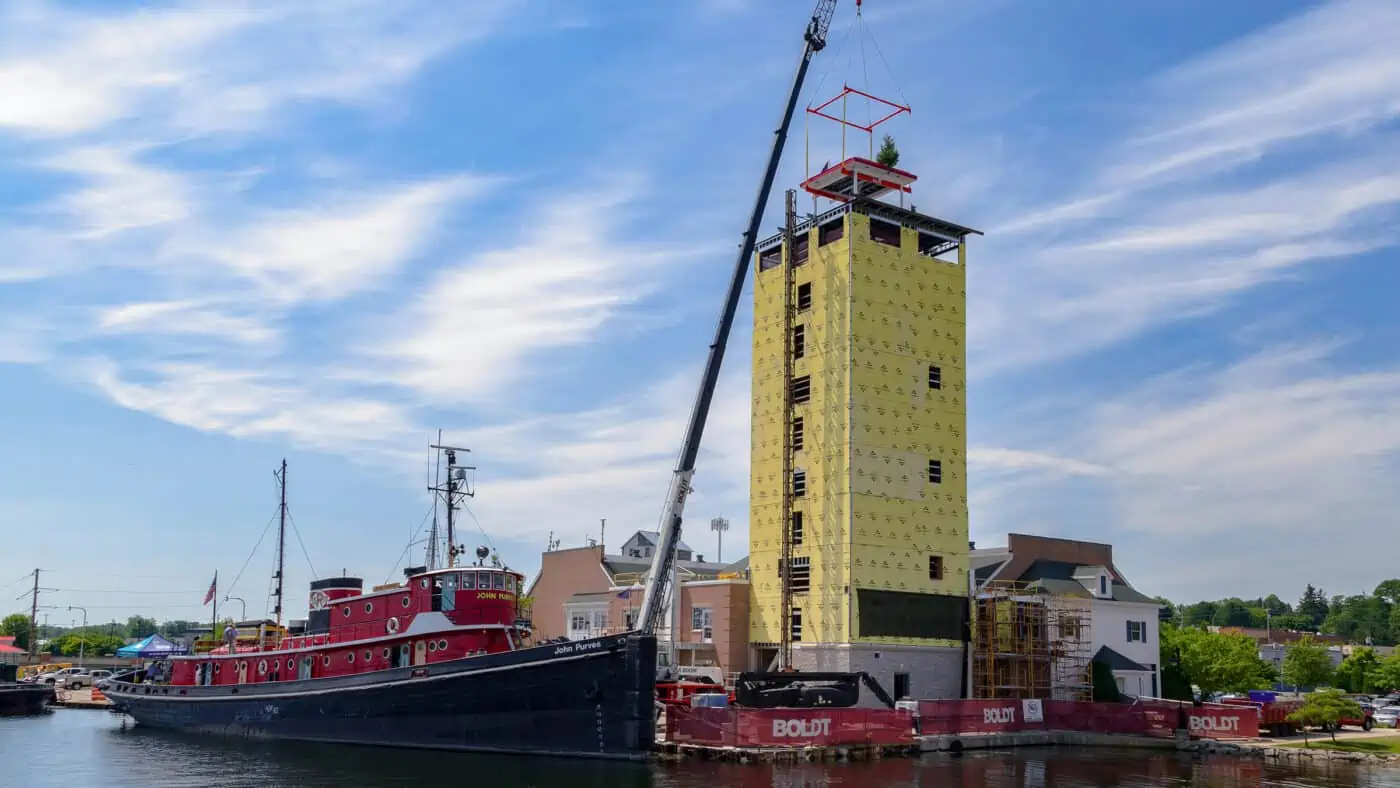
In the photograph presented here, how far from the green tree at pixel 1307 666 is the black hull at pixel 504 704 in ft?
266

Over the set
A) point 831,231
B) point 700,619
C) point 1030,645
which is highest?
point 831,231

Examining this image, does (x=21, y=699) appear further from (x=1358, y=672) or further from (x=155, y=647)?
(x=1358, y=672)

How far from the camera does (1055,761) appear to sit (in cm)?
4894

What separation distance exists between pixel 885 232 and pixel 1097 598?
25.2 metres

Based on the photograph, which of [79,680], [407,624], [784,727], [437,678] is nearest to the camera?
[784,727]

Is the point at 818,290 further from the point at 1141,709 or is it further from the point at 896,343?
the point at 1141,709

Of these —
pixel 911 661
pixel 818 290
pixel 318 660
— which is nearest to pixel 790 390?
pixel 818 290

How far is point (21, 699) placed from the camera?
8388 cm

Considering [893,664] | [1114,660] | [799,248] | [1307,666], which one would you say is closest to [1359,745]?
[1114,660]

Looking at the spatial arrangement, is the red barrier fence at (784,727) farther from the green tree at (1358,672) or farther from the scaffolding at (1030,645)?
the green tree at (1358,672)

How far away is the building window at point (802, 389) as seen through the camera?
211ft

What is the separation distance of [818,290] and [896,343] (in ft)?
17.2

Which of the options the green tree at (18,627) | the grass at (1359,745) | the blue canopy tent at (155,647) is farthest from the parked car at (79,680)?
the grass at (1359,745)

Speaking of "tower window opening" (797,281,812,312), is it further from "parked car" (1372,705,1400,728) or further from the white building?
"parked car" (1372,705,1400,728)
